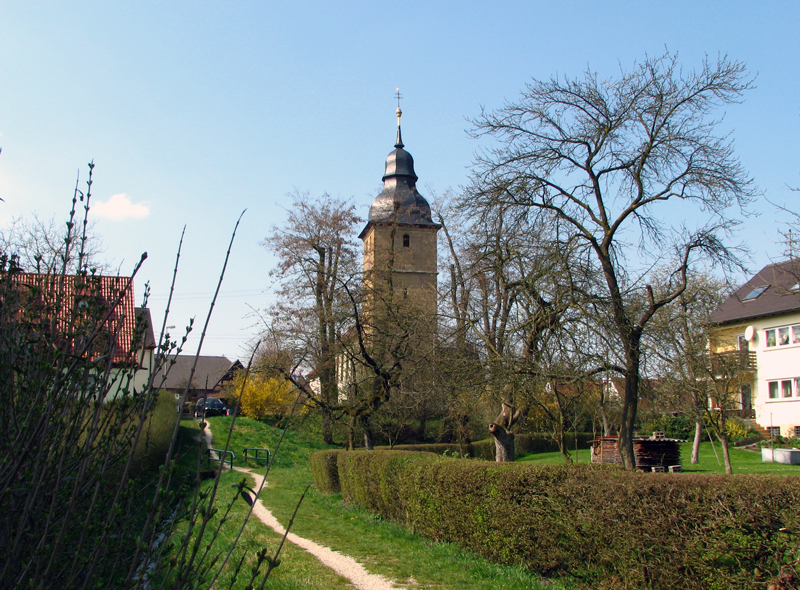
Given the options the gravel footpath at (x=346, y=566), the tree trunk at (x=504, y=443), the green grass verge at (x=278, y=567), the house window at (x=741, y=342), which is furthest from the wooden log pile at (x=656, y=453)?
the house window at (x=741, y=342)

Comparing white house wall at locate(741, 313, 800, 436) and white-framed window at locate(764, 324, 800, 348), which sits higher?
white-framed window at locate(764, 324, 800, 348)

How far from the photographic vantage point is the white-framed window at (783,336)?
31.0 meters

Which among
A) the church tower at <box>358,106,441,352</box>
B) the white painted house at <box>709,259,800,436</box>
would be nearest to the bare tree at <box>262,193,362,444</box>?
the church tower at <box>358,106,441,352</box>

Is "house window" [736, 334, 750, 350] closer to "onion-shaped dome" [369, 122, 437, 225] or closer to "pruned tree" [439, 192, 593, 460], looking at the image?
"onion-shaped dome" [369, 122, 437, 225]

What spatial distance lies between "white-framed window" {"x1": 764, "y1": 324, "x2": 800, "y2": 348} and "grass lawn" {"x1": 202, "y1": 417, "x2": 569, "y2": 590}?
2524 cm

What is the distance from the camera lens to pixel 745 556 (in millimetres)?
5590

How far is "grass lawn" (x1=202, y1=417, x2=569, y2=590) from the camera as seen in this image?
7.79 m

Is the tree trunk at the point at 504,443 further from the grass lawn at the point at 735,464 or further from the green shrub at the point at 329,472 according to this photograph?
the green shrub at the point at 329,472

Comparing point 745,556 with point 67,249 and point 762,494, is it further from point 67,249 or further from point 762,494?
point 67,249

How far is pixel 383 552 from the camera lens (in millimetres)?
9789

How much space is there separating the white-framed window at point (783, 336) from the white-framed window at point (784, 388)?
175cm

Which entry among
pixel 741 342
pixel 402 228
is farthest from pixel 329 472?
pixel 402 228

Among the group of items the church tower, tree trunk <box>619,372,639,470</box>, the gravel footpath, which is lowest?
the gravel footpath

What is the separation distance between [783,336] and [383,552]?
29.1 metres
